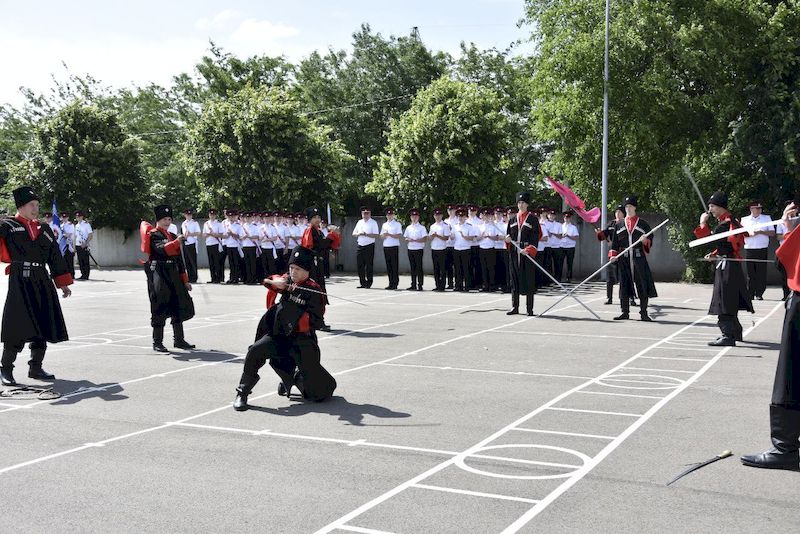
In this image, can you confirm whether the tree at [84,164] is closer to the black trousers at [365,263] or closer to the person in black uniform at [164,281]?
the black trousers at [365,263]

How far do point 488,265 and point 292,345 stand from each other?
15431 mm

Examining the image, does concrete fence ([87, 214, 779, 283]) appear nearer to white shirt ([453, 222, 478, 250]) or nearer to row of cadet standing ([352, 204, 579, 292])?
row of cadet standing ([352, 204, 579, 292])

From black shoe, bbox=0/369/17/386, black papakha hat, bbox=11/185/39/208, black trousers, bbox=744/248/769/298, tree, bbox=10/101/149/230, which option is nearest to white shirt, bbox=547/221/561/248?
black trousers, bbox=744/248/769/298

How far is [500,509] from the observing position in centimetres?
579

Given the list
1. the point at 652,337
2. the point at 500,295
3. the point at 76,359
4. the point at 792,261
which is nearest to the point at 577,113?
the point at 500,295

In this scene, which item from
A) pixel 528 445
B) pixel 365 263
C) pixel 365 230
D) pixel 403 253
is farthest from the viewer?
pixel 403 253

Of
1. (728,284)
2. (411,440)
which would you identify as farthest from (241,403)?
(728,284)

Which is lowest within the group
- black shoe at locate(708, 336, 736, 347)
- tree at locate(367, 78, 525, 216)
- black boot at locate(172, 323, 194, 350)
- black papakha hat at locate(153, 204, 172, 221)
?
black shoe at locate(708, 336, 736, 347)

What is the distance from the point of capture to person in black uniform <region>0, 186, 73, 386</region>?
10.2 m

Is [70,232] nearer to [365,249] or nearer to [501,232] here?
[365,249]

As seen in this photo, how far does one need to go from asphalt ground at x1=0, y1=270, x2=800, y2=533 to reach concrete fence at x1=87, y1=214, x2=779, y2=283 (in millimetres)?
13991

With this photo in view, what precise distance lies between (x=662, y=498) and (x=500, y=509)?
111 centimetres

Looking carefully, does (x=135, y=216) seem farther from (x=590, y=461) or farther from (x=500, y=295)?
(x=590, y=461)

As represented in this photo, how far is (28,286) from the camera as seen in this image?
10.3 meters
